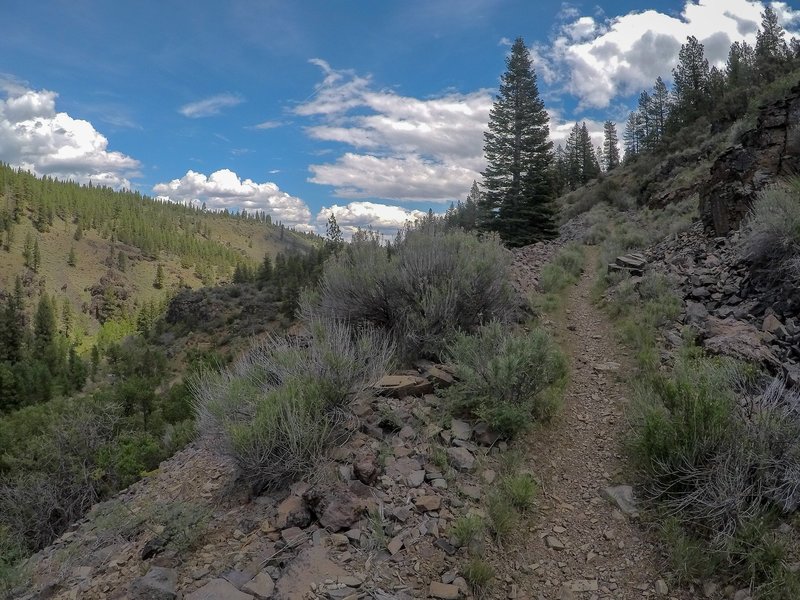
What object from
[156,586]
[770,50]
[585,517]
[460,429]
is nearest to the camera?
[156,586]

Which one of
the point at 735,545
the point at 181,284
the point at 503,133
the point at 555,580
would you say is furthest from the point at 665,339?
the point at 181,284

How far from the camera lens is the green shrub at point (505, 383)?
4469 mm

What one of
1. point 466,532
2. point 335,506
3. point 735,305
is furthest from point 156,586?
point 735,305

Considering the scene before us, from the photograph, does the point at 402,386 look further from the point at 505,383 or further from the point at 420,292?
the point at 420,292

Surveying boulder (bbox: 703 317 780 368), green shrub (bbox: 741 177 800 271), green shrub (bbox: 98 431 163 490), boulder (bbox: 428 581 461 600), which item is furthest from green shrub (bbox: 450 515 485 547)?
green shrub (bbox: 98 431 163 490)

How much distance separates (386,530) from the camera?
129 inches

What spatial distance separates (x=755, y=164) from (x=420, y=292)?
8948mm

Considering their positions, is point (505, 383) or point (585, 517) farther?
point (505, 383)

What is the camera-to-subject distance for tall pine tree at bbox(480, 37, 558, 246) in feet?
81.0

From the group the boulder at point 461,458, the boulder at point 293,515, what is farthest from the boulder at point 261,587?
the boulder at point 461,458

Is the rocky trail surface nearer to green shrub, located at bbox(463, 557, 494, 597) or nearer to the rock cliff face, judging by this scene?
green shrub, located at bbox(463, 557, 494, 597)

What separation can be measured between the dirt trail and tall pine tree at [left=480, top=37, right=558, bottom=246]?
19.7 metres

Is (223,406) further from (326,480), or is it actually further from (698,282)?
(698,282)

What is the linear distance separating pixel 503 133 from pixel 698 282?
20.5m
